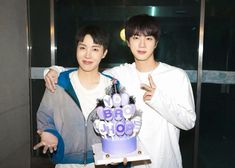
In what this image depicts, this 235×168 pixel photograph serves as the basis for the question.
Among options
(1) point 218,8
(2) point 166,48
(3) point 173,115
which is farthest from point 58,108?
(1) point 218,8

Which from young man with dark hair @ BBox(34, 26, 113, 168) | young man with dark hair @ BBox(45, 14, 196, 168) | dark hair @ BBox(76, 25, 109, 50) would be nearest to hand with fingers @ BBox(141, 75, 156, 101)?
young man with dark hair @ BBox(45, 14, 196, 168)

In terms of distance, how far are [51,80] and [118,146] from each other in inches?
21.8

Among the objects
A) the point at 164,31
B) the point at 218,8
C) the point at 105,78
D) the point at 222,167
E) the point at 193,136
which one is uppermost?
the point at 218,8

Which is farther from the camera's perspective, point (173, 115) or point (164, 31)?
point (164, 31)

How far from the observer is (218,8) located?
373 cm

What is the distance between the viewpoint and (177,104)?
1.62 meters

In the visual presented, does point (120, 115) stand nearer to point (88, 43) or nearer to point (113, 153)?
point (113, 153)

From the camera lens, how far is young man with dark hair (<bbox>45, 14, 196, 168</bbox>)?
→ 5.33ft

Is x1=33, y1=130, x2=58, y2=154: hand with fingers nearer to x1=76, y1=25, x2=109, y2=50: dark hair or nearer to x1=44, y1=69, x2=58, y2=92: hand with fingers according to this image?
x1=44, y1=69, x2=58, y2=92: hand with fingers

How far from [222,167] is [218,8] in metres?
2.14

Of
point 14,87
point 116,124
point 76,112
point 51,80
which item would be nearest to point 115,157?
point 116,124

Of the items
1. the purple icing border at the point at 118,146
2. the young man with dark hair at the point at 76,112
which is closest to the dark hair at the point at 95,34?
the young man with dark hair at the point at 76,112

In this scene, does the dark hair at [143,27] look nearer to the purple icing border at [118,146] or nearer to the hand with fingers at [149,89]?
the hand with fingers at [149,89]

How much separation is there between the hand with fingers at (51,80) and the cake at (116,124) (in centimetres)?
32
